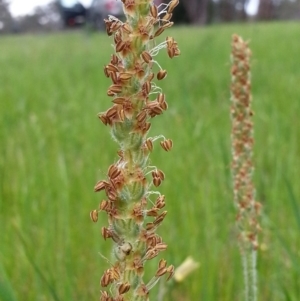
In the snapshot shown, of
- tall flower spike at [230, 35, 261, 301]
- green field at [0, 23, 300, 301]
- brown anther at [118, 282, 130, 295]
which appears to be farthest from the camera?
green field at [0, 23, 300, 301]

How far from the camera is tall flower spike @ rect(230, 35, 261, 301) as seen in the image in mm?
779

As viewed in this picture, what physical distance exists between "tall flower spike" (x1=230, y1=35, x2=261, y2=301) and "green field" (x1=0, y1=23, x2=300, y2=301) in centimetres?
9

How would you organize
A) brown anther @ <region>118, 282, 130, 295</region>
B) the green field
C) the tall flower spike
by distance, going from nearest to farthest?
→ brown anther @ <region>118, 282, 130, 295</region> → the tall flower spike → the green field

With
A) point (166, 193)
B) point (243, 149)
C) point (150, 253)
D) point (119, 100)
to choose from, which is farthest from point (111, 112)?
point (166, 193)

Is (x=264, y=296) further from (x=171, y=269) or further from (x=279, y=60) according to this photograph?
(x=279, y=60)

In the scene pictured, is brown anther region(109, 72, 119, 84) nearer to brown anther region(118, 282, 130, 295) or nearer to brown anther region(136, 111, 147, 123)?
brown anther region(136, 111, 147, 123)

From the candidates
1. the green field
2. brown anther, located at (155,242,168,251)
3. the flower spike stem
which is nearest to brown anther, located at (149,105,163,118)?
the flower spike stem

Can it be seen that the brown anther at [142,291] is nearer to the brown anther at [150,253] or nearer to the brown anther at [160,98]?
the brown anther at [150,253]

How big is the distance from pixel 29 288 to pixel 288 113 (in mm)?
1913

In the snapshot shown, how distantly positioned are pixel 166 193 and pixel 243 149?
3.27 feet

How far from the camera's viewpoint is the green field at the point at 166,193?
125cm

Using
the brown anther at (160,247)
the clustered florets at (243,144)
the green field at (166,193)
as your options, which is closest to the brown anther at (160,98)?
the brown anther at (160,247)

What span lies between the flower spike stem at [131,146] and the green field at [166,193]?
0.22m

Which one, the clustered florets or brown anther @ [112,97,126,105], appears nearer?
brown anther @ [112,97,126,105]
